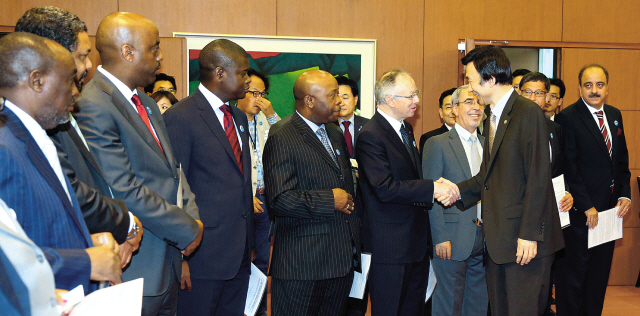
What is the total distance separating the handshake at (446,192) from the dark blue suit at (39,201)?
221cm

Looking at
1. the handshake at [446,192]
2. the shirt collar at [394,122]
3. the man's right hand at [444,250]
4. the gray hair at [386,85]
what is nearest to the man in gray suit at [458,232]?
the man's right hand at [444,250]

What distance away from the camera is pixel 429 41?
5.77m

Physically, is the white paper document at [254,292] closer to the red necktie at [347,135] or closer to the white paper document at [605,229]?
the red necktie at [347,135]

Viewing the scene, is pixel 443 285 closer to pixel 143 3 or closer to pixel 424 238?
pixel 424 238

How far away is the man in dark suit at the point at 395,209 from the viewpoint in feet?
10.1

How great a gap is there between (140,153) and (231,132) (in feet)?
2.45

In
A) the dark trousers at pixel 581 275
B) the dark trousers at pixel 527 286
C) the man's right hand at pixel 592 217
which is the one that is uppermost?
the man's right hand at pixel 592 217

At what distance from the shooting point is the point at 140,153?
210cm

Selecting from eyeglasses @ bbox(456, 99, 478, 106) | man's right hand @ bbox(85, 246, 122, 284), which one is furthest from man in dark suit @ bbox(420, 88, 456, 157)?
man's right hand @ bbox(85, 246, 122, 284)

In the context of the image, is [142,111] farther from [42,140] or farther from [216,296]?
[216,296]

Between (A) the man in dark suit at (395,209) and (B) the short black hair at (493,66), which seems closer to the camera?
(B) the short black hair at (493,66)

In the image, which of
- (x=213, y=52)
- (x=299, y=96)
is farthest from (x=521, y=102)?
(x=213, y=52)

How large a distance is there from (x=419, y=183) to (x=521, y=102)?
77 cm

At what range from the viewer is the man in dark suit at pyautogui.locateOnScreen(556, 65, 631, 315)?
4012 millimetres
